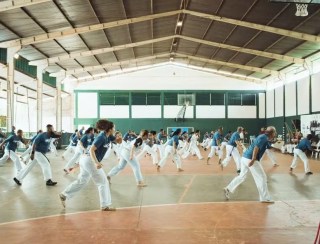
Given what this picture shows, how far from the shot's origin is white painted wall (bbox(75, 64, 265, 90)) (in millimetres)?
45844

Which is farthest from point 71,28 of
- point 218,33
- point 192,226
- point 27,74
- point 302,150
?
point 192,226

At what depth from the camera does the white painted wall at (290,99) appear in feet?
118

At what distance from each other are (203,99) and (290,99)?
11827mm

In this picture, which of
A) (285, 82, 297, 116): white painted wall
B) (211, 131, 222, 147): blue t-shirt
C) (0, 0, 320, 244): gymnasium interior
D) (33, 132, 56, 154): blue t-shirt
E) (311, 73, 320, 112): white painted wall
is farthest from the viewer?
(285, 82, 297, 116): white painted wall

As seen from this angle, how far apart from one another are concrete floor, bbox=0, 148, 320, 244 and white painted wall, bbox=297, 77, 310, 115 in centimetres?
2211

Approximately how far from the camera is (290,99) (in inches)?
1468

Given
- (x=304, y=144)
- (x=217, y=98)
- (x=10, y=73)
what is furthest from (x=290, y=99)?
(x=10, y=73)

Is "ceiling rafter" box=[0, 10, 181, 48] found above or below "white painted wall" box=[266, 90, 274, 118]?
above

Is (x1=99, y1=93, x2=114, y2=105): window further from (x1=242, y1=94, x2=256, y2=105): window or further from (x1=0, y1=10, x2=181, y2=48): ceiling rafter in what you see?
(x1=0, y1=10, x2=181, y2=48): ceiling rafter

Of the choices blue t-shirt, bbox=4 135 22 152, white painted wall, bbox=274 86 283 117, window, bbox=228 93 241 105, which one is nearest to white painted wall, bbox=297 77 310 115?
white painted wall, bbox=274 86 283 117

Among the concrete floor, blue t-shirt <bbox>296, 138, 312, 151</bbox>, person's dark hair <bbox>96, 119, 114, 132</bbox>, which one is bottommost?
the concrete floor

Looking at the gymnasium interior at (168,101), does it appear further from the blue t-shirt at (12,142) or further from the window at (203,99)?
the blue t-shirt at (12,142)

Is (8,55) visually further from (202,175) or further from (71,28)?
(202,175)

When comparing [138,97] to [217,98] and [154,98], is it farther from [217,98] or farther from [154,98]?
[217,98]
